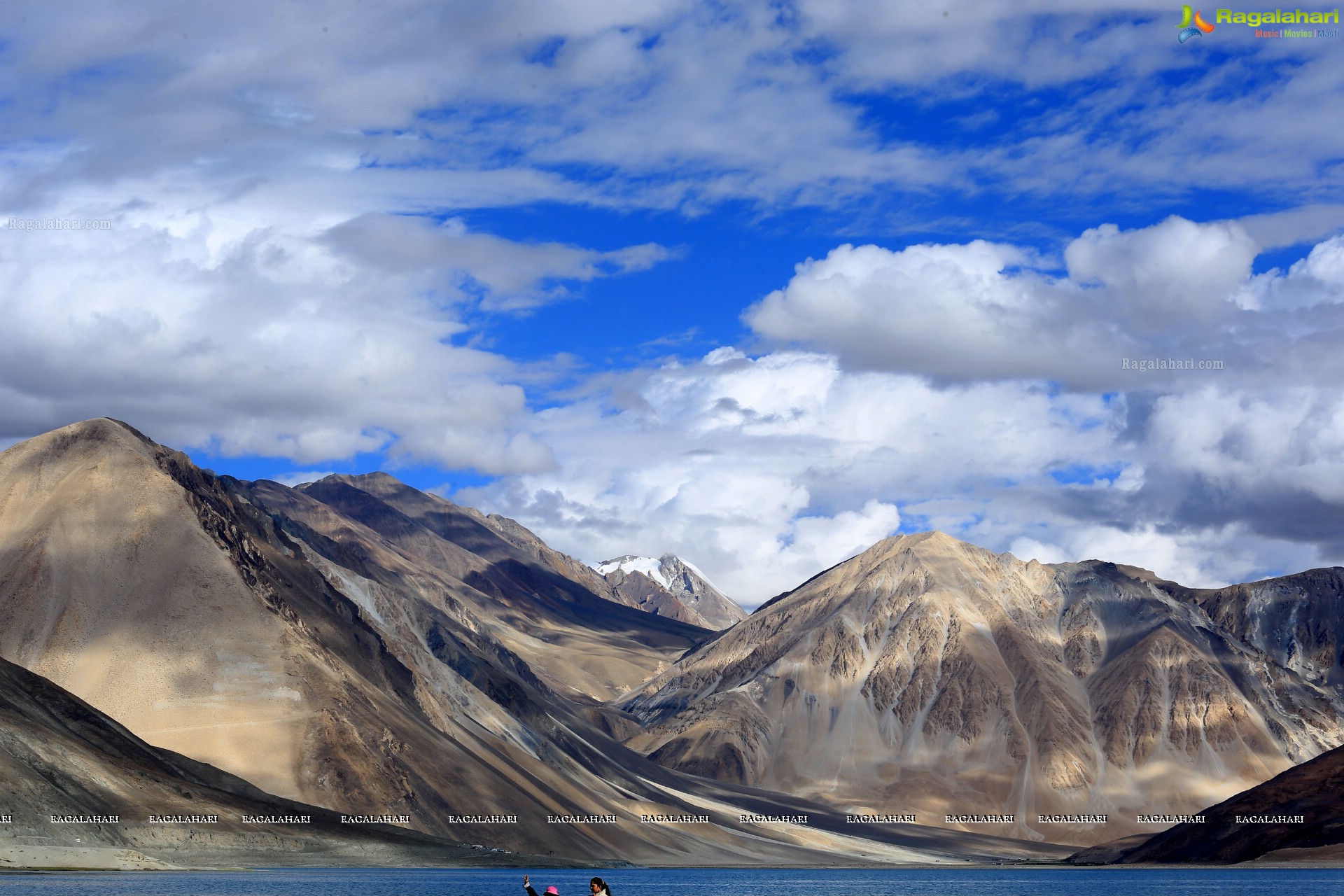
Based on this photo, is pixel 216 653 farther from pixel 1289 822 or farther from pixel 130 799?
pixel 1289 822

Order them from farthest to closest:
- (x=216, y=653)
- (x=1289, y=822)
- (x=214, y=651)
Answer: (x=1289, y=822), (x=214, y=651), (x=216, y=653)

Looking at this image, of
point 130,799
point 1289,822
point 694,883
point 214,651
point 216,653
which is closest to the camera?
point 130,799

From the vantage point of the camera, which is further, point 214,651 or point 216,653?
point 214,651

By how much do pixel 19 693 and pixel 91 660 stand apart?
3249cm

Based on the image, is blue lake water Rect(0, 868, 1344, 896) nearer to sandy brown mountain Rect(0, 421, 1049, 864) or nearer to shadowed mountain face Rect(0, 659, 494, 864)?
shadowed mountain face Rect(0, 659, 494, 864)

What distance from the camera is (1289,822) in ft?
599

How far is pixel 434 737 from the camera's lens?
17838 centimetres

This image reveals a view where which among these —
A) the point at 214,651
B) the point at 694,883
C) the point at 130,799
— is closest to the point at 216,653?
the point at 214,651

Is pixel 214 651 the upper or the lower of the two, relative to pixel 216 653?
upper

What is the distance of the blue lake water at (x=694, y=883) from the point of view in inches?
3809

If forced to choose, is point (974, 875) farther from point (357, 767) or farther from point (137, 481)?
point (137, 481)

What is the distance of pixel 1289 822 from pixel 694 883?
3166 inches

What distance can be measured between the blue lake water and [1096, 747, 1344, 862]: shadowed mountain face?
3495mm

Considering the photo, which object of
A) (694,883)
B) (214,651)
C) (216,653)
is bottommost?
(694,883)
